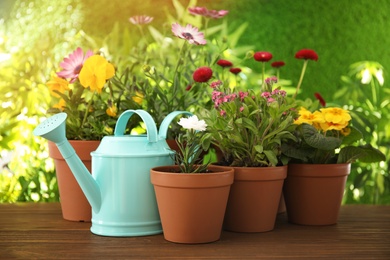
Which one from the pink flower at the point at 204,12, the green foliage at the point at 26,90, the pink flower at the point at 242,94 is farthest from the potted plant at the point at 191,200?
the green foliage at the point at 26,90

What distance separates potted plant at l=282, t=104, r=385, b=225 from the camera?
1389 millimetres

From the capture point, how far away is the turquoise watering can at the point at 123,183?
4.23 feet

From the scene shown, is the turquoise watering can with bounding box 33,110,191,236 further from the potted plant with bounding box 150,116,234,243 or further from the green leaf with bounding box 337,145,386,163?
the green leaf with bounding box 337,145,386,163

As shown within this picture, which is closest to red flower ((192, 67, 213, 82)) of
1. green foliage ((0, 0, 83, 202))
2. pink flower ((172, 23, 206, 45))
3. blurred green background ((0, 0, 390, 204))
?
pink flower ((172, 23, 206, 45))

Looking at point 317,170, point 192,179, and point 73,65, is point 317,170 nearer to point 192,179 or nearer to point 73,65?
point 192,179

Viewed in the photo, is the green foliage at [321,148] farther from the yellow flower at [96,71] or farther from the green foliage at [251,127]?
the yellow flower at [96,71]

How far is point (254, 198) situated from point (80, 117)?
1.48ft

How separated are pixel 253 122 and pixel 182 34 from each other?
0.30m

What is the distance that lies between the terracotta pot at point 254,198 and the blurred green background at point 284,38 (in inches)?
53.0

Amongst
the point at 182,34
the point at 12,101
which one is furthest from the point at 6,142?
the point at 182,34

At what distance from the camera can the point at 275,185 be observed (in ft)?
4.33

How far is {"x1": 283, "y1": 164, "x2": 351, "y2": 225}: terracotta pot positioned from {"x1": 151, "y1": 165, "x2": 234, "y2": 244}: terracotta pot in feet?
0.74

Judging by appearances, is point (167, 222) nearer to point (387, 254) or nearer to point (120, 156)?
point (120, 156)

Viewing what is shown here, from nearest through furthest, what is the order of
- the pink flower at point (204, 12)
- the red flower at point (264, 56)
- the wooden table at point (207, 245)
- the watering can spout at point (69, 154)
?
the wooden table at point (207, 245) → the watering can spout at point (69, 154) → the red flower at point (264, 56) → the pink flower at point (204, 12)
